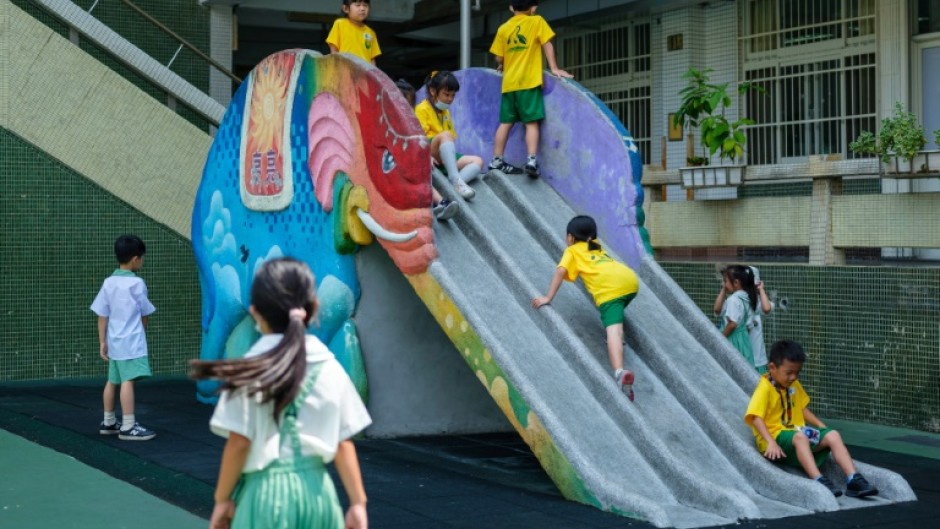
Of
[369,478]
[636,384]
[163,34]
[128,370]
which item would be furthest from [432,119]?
[163,34]

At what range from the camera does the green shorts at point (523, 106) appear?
37.1 feet

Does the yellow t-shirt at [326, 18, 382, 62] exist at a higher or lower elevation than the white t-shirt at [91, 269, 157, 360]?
higher

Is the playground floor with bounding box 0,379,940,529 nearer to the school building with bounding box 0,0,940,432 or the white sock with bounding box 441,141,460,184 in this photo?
the school building with bounding box 0,0,940,432

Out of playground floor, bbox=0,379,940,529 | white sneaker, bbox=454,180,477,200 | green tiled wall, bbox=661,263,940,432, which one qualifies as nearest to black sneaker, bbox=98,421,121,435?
playground floor, bbox=0,379,940,529

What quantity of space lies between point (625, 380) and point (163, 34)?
28.4 feet

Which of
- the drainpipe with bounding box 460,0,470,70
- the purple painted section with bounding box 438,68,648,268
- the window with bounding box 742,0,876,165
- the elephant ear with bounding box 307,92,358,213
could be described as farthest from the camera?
the window with bounding box 742,0,876,165

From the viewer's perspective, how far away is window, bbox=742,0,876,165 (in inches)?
599

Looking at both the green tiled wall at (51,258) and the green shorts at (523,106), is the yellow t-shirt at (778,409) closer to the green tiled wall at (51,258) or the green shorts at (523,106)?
the green shorts at (523,106)

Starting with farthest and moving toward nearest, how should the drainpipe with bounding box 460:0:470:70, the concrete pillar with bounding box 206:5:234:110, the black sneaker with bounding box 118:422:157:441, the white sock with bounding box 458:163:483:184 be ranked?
the concrete pillar with bounding box 206:5:234:110 → the drainpipe with bounding box 460:0:470:70 → the white sock with bounding box 458:163:483:184 → the black sneaker with bounding box 118:422:157:441

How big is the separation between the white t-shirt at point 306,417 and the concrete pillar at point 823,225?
25.7 feet

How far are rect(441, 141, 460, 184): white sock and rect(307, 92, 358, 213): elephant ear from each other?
991 millimetres

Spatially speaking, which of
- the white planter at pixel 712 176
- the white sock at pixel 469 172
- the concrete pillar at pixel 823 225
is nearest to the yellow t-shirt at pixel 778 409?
the concrete pillar at pixel 823 225

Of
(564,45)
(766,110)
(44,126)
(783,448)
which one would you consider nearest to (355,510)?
(783,448)

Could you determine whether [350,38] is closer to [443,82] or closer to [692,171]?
[443,82]
